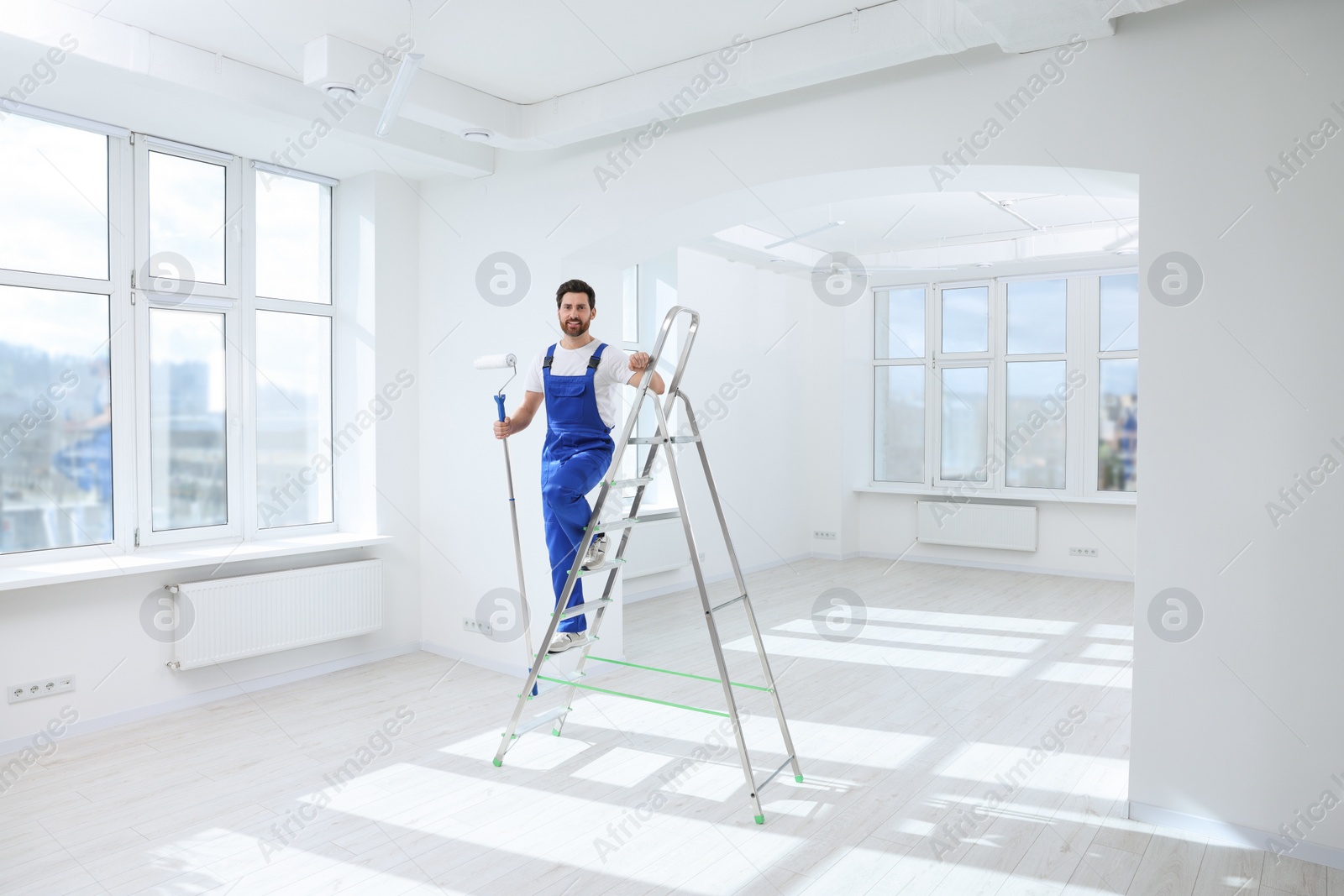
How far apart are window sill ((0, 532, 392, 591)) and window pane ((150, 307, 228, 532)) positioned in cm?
22

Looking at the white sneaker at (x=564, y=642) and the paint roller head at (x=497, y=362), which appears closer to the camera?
the white sneaker at (x=564, y=642)

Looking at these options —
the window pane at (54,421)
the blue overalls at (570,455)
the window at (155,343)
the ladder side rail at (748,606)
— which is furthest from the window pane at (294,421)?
the ladder side rail at (748,606)

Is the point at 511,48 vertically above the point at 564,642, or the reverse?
the point at 511,48

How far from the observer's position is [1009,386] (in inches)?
332

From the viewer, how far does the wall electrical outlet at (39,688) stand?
3746mm

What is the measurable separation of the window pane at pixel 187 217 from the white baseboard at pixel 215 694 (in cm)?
213

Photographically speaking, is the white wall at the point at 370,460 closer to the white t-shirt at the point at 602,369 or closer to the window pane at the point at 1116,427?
the white t-shirt at the point at 602,369

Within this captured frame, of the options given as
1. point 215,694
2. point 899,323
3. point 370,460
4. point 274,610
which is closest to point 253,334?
point 370,460

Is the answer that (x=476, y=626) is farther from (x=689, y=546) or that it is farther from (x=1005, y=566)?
(x=1005, y=566)

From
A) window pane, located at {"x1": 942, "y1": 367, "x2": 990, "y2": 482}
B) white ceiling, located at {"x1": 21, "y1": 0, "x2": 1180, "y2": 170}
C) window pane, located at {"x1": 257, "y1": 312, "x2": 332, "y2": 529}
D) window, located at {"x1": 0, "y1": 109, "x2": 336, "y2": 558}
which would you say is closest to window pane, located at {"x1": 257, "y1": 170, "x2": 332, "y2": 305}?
window, located at {"x1": 0, "y1": 109, "x2": 336, "y2": 558}

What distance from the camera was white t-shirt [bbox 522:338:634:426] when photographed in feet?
11.1

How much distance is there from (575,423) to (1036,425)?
6243 mm

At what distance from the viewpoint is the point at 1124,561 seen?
7.81m

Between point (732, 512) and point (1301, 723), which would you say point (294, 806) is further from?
point (732, 512)
